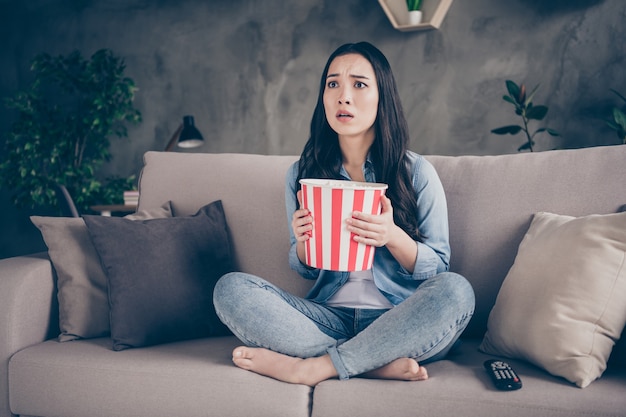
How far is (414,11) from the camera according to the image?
3.19m

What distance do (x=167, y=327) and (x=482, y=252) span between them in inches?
34.6

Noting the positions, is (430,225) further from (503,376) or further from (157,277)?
(157,277)

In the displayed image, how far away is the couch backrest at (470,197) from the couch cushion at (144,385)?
40cm

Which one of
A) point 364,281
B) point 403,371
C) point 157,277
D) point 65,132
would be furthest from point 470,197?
point 65,132

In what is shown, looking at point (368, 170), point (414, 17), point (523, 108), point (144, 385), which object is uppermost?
point (414, 17)

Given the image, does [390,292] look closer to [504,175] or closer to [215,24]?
[504,175]

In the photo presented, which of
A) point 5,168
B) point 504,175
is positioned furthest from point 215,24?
point 504,175

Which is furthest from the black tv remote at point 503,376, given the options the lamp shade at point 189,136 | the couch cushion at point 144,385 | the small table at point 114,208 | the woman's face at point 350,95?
the lamp shade at point 189,136

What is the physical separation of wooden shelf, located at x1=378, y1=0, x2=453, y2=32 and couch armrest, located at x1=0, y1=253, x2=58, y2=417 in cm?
250

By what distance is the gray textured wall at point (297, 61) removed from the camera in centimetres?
303

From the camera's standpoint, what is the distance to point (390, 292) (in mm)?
1411

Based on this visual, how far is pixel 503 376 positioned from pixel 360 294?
44cm

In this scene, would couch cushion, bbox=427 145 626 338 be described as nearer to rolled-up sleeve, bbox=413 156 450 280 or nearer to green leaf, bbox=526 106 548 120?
rolled-up sleeve, bbox=413 156 450 280

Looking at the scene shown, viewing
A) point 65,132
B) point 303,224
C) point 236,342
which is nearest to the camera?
point 303,224
